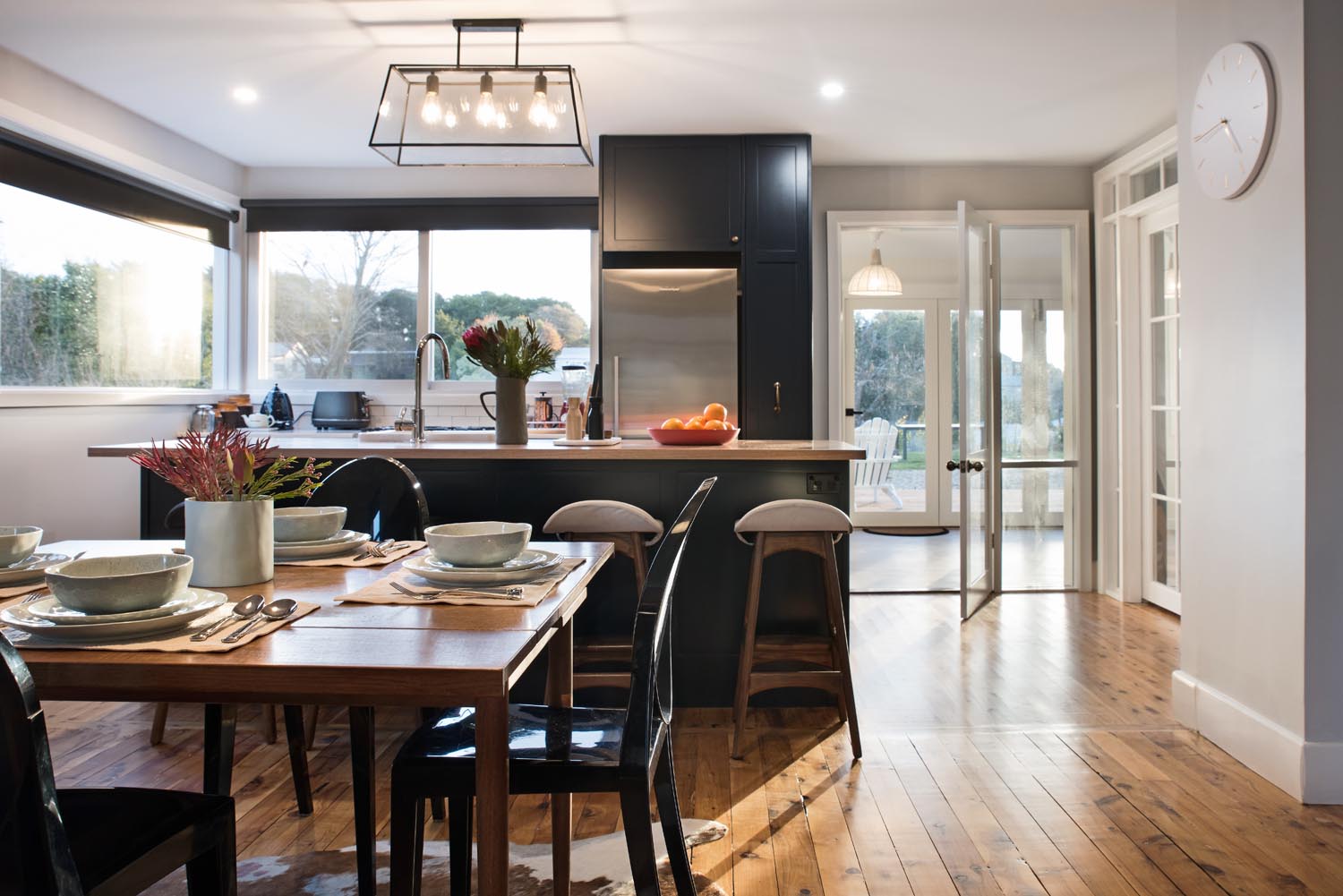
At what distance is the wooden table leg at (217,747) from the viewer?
1693 millimetres

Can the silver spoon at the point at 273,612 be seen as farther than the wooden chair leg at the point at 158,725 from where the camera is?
No

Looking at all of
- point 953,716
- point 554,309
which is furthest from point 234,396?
point 953,716

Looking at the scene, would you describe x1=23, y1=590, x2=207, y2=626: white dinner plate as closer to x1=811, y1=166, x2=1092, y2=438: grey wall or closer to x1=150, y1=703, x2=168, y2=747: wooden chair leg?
x1=150, y1=703, x2=168, y2=747: wooden chair leg

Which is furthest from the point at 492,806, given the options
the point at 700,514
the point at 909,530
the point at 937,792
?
the point at 909,530

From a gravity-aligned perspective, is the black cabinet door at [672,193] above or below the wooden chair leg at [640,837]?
above

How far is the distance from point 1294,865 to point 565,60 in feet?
12.0

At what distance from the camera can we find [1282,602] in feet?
7.87

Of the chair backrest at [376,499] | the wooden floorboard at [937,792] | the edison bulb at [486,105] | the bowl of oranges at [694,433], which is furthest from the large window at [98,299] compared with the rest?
the bowl of oranges at [694,433]

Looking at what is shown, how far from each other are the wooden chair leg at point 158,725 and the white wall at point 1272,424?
3.21m

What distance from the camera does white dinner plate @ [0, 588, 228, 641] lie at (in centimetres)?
108

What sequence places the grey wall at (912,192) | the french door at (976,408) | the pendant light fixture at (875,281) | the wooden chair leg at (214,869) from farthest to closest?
the pendant light fixture at (875,281), the grey wall at (912,192), the french door at (976,408), the wooden chair leg at (214,869)

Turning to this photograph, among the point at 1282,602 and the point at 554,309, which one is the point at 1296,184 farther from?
the point at 554,309

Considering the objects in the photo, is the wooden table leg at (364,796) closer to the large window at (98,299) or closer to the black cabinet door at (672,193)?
the large window at (98,299)

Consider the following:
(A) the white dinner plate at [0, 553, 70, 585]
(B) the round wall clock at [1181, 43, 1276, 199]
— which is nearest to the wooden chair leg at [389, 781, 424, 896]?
(A) the white dinner plate at [0, 553, 70, 585]
